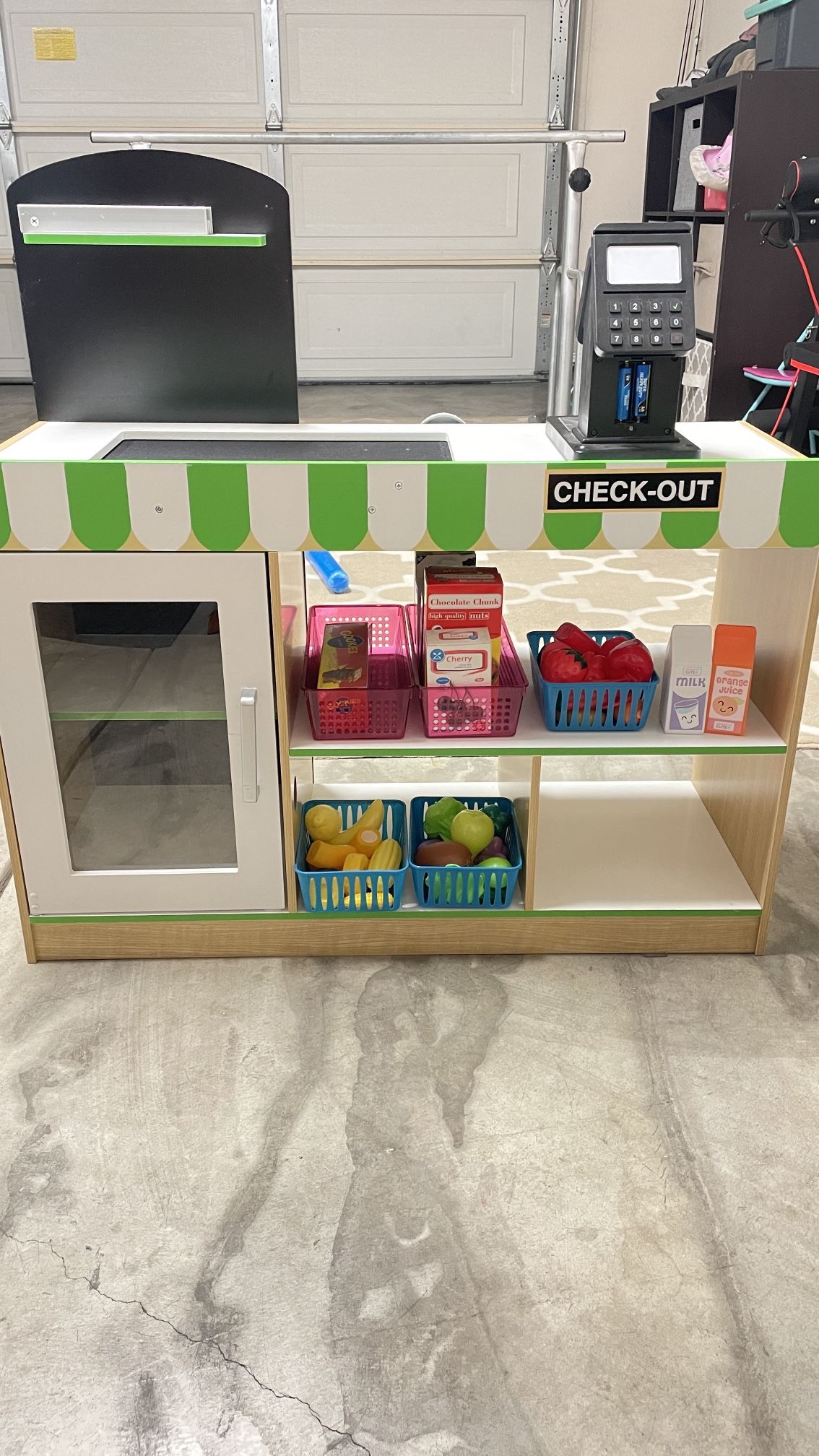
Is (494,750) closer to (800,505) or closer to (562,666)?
(562,666)

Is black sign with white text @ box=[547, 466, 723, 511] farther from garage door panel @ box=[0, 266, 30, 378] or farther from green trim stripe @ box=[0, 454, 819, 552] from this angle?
garage door panel @ box=[0, 266, 30, 378]

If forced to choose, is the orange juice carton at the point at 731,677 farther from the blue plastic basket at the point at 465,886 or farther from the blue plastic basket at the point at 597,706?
the blue plastic basket at the point at 465,886

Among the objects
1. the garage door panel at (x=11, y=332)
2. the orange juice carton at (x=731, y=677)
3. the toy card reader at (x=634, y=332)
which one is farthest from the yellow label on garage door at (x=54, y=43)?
the orange juice carton at (x=731, y=677)

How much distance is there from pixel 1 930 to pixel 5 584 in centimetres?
72

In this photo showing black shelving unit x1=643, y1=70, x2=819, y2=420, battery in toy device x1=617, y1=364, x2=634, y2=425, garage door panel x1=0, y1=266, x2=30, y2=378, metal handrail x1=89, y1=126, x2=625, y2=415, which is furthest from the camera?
garage door panel x1=0, y1=266, x2=30, y2=378

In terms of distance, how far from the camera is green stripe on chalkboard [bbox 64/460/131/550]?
157 cm

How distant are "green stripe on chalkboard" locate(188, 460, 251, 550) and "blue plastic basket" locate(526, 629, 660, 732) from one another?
0.58 metres

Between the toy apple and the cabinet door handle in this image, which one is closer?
the cabinet door handle

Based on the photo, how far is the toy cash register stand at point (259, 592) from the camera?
1622 millimetres

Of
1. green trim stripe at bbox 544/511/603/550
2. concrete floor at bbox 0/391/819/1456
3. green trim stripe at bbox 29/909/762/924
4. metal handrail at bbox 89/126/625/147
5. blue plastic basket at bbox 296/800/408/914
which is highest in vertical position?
metal handrail at bbox 89/126/625/147

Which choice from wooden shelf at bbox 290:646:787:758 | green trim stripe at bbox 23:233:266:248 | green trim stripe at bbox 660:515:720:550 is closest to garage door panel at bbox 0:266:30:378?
green trim stripe at bbox 23:233:266:248

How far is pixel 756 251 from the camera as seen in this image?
440cm

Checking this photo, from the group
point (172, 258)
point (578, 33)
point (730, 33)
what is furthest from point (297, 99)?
point (172, 258)

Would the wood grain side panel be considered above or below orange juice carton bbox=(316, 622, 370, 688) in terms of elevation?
below
